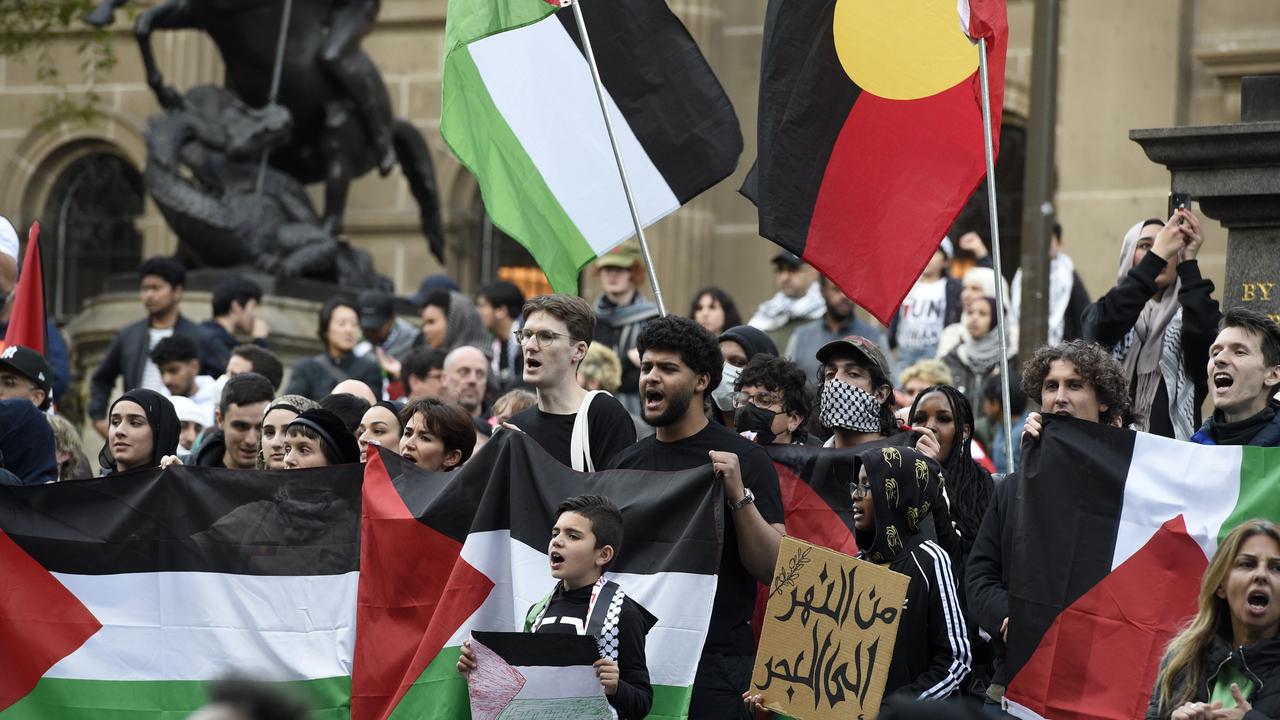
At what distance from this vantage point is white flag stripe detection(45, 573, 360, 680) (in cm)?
817

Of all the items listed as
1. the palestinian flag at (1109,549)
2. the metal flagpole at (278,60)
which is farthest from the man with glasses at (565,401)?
the metal flagpole at (278,60)

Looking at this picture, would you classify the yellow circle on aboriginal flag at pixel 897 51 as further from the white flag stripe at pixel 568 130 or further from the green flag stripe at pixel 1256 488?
the green flag stripe at pixel 1256 488

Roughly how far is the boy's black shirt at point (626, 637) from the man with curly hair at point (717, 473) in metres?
0.31

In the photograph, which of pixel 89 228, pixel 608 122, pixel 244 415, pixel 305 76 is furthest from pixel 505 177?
pixel 89 228

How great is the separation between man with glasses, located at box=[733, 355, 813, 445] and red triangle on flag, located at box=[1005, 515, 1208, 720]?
6.18 ft

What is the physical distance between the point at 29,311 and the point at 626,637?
577 centimetres

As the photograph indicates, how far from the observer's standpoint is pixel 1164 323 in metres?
9.02

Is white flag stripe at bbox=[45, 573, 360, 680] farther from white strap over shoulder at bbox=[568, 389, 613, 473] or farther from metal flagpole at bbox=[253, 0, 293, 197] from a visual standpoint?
metal flagpole at bbox=[253, 0, 293, 197]

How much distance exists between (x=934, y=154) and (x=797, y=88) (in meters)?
0.59

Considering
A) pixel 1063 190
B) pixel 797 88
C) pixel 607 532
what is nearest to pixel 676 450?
pixel 607 532

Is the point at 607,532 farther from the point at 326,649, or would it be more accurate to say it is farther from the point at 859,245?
the point at 859,245

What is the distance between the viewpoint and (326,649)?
816 centimetres

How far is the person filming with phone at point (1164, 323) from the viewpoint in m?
8.76

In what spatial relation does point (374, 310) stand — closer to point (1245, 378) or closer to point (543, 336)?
point (543, 336)
